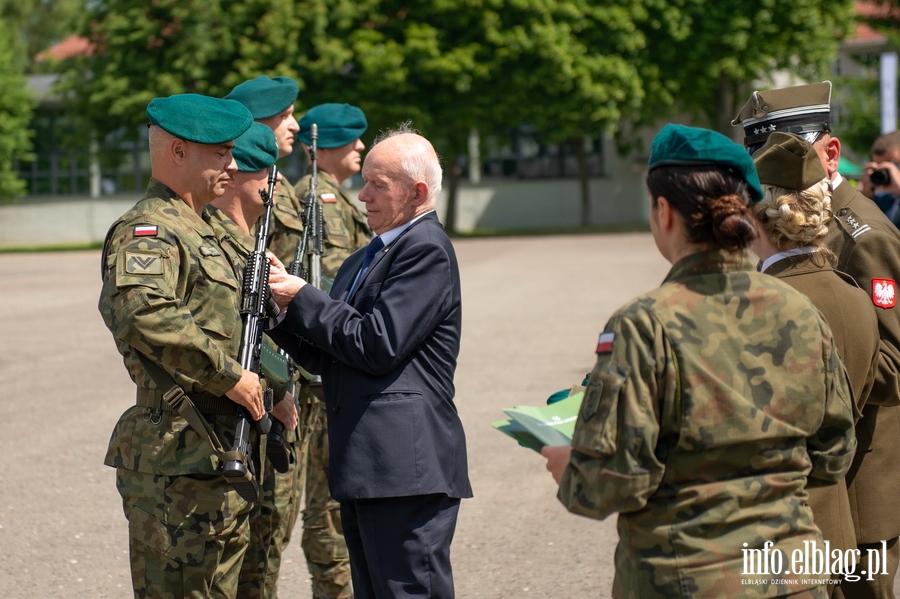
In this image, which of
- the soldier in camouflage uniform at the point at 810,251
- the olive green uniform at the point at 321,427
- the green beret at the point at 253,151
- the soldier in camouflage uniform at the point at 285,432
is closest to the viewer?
the soldier in camouflage uniform at the point at 810,251

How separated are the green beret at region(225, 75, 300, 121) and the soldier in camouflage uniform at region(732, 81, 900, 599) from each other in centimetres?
240

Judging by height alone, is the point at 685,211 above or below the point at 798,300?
above

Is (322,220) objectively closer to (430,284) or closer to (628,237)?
(430,284)

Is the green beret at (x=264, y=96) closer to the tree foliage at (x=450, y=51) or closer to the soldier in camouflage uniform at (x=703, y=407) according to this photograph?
the soldier in camouflage uniform at (x=703, y=407)

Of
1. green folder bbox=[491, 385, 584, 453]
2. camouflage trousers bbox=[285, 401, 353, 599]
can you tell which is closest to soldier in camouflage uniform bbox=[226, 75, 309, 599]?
camouflage trousers bbox=[285, 401, 353, 599]

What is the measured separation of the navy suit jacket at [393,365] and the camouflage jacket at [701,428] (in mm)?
913

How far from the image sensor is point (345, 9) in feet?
109

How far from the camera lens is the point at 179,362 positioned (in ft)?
10.4

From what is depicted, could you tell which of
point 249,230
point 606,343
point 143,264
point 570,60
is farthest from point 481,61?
point 606,343

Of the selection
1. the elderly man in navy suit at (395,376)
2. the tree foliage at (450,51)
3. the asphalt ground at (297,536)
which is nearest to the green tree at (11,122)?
the tree foliage at (450,51)

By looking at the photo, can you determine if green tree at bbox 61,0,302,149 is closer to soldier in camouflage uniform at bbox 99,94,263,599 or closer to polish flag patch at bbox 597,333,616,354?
soldier in camouflage uniform at bbox 99,94,263,599

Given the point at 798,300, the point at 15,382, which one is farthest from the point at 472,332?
the point at 798,300

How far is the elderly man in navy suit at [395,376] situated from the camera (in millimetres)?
3186

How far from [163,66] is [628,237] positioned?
16651 millimetres
